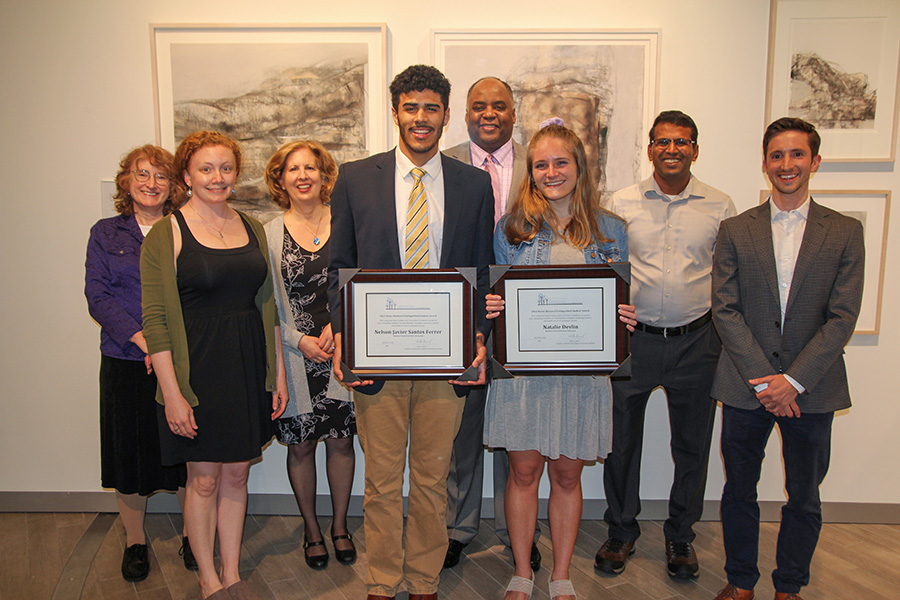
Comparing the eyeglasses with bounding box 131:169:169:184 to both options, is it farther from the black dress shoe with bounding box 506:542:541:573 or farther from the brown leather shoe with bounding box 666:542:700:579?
the brown leather shoe with bounding box 666:542:700:579

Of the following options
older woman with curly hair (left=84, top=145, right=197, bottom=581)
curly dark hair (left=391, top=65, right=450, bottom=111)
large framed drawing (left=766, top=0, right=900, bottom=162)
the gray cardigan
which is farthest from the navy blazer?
large framed drawing (left=766, top=0, right=900, bottom=162)

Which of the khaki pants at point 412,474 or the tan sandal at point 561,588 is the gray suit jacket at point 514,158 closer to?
the khaki pants at point 412,474

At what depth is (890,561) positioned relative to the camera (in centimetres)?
297

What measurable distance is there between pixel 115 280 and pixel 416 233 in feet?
4.93

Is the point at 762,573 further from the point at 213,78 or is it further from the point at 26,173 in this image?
the point at 26,173

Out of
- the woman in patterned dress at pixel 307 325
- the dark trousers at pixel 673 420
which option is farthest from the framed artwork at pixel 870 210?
the woman in patterned dress at pixel 307 325

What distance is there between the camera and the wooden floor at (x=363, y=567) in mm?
2682

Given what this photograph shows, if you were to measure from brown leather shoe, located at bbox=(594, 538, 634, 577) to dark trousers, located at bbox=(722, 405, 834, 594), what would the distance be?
1.62ft

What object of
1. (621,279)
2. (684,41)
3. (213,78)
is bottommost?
(621,279)

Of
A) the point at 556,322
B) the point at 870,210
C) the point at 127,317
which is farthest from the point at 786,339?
the point at 127,317

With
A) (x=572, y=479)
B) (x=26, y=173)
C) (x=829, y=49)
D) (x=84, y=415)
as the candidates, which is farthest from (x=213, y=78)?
(x=829, y=49)

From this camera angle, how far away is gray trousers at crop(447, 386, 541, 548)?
2895 millimetres

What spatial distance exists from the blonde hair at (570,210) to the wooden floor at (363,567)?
5.32 feet

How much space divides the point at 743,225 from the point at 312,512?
2421mm
